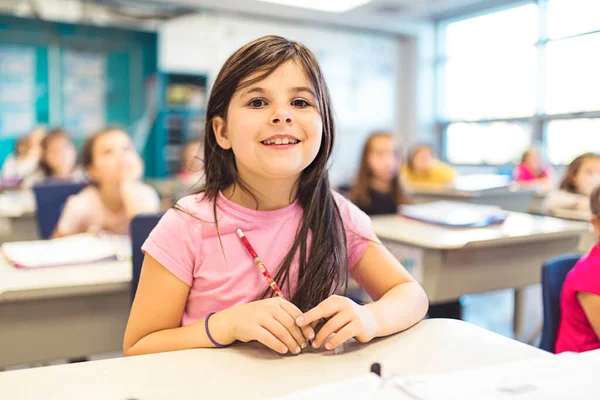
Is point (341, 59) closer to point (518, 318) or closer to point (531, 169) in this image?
point (531, 169)

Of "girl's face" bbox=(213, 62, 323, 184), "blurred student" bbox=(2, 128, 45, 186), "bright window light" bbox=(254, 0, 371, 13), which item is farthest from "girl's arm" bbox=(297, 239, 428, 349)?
"bright window light" bbox=(254, 0, 371, 13)

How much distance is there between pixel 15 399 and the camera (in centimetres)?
67

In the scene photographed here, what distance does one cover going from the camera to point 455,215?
95.3 inches

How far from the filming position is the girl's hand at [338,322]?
82cm

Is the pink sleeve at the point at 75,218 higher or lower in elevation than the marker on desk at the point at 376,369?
higher

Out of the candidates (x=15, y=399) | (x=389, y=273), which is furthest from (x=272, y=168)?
(x=15, y=399)

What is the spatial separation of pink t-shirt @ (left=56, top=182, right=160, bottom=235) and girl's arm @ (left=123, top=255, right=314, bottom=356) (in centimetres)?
142

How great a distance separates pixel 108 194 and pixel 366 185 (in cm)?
139

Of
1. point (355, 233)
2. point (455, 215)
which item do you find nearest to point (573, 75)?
point (455, 215)

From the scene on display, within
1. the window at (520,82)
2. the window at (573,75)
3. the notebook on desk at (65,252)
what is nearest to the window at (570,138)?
the window at (520,82)

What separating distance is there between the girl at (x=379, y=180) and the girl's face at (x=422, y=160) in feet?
8.63

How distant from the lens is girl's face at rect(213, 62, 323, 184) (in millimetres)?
982

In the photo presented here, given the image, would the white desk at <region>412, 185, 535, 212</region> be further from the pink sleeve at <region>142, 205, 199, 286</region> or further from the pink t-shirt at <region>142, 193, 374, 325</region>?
the pink sleeve at <region>142, 205, 199, 286</region>

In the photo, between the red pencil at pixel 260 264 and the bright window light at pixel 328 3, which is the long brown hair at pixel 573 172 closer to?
the red pencil at pixel 260 264
